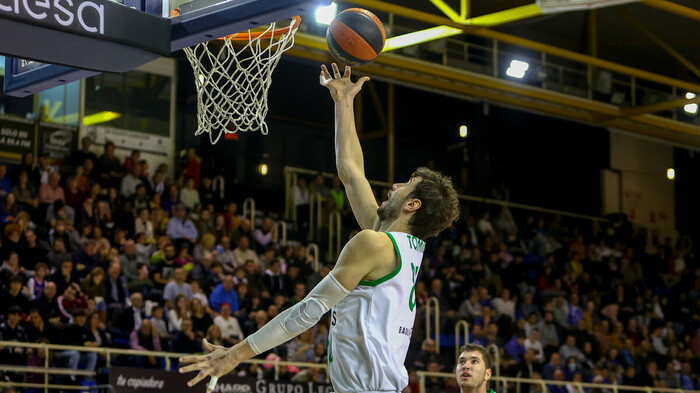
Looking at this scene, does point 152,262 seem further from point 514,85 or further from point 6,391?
point 514,85

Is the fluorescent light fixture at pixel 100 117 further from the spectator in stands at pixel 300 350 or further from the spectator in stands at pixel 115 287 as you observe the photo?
the spectator in stands at pixel 300 350

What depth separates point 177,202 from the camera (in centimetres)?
1524

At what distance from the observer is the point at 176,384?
10.8m

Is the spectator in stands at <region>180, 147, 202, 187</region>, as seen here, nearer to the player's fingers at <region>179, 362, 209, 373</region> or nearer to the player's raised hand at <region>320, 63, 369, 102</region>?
the player's raised hand at <region>320, 63, 369, 102</region>

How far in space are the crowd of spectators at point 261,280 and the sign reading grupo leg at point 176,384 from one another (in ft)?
2.08

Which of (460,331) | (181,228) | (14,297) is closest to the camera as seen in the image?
(14,297)

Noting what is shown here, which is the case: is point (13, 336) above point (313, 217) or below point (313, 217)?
below

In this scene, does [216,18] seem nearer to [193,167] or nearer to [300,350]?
[300,350]

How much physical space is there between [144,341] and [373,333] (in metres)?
8.46

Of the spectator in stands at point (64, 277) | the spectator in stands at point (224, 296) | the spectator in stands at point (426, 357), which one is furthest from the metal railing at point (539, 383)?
the spectator in stands at point (64, 277)

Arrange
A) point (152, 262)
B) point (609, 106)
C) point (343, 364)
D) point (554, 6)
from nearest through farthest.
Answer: point (343, 364) → point (554, 6) → point (152, 262) → point (609, 106)

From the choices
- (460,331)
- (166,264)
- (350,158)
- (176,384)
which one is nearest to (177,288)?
(166,264)

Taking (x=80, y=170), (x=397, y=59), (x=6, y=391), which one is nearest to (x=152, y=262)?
(x=80, y=170)

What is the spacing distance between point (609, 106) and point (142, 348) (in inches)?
471
